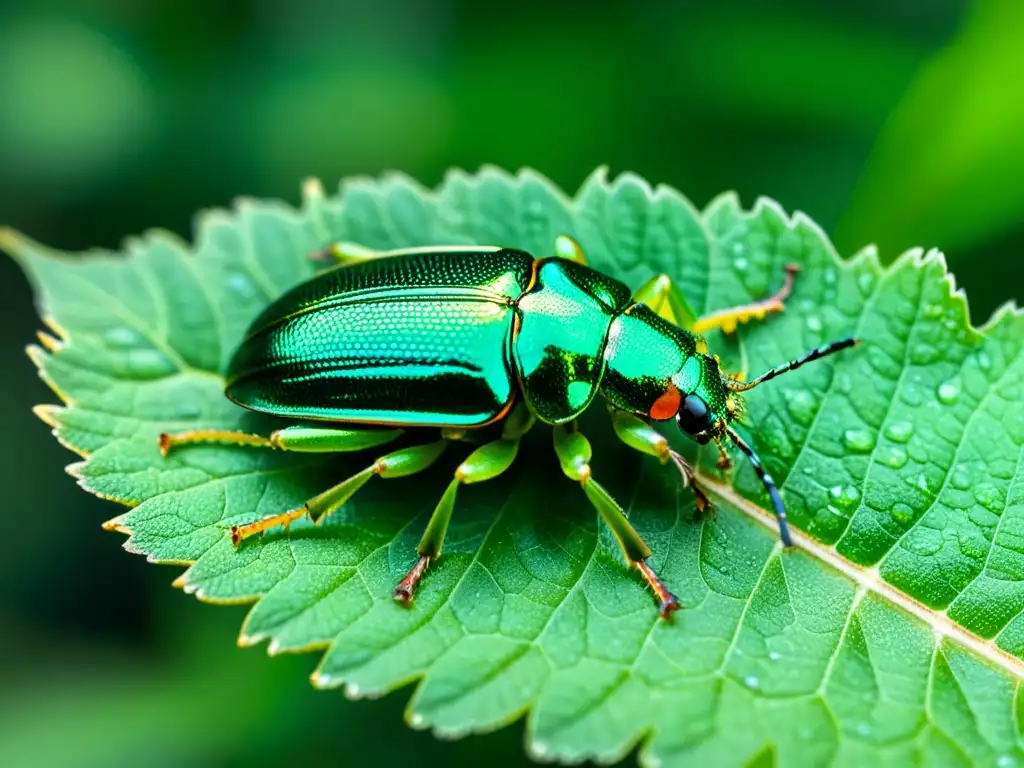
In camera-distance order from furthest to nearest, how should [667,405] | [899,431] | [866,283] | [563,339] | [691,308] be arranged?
[691,308] → [866,283] → [563,339] → [667,405] → [899,431]

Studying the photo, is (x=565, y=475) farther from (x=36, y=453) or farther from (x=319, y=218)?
(x=36, y=453)

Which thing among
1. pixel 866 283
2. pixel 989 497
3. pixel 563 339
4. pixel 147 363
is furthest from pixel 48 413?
pixel 989 497

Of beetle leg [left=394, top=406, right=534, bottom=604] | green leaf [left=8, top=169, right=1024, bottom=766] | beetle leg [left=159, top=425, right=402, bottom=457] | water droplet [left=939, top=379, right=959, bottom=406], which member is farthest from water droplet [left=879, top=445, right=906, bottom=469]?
beetle leg [left=159, top=425, right=402, bottom=457]

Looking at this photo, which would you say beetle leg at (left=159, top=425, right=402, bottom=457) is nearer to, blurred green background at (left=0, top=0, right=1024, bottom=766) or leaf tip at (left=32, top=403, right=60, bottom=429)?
leaf tip at (left=32, top=403, right=60, bottom=429)

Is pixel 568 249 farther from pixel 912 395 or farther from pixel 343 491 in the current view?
pixel 912 395

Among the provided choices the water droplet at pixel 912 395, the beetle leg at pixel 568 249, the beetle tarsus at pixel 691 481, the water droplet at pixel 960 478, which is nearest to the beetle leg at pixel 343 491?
the beetle tarsus at pixel 691 481

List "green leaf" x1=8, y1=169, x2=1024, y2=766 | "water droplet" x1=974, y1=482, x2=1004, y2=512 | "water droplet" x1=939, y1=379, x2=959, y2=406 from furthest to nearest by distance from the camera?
"water droplet" x1=939, y1=379, x2=959, y2=406 → "water droplet" x1=974, y1=482, x2=1004, y2=512 → "green leaf" x1=8, y1=169, x2=1024, y2=766

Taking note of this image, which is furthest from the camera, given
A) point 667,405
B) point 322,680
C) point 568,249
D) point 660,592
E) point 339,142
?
point 339,142
